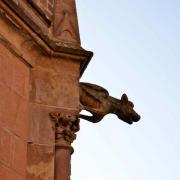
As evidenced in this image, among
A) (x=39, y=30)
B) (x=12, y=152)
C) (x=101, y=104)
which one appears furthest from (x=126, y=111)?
(x=12, y=152)

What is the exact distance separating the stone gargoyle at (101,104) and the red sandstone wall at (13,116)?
0.73 meters

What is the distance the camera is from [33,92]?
645 cm

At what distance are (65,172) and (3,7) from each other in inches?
65.4

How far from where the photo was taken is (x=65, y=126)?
6355mm

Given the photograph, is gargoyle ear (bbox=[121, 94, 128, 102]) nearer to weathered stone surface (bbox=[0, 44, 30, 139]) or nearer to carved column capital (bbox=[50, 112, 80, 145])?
carved column capital (bbox=[50, 112, 80, 145])

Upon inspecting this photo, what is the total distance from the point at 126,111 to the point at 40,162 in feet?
4.68

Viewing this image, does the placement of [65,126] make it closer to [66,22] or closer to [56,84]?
[56,84]

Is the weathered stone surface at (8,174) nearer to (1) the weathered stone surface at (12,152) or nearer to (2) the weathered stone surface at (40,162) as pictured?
(1) the weathered stone surface at (12,152)

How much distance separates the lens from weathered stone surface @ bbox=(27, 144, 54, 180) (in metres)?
6.08

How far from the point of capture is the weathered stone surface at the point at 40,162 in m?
6.08

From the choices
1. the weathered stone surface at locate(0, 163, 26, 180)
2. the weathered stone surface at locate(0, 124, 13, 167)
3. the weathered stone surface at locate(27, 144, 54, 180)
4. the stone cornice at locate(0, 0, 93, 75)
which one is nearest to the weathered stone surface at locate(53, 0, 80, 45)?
the stone cornice at locate(0, 0, 93, 75)

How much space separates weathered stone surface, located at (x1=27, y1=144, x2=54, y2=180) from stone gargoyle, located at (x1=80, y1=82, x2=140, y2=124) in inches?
28.0

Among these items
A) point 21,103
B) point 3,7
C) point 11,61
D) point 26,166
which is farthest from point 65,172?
point 3,7

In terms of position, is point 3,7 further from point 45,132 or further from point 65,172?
point 65,172
